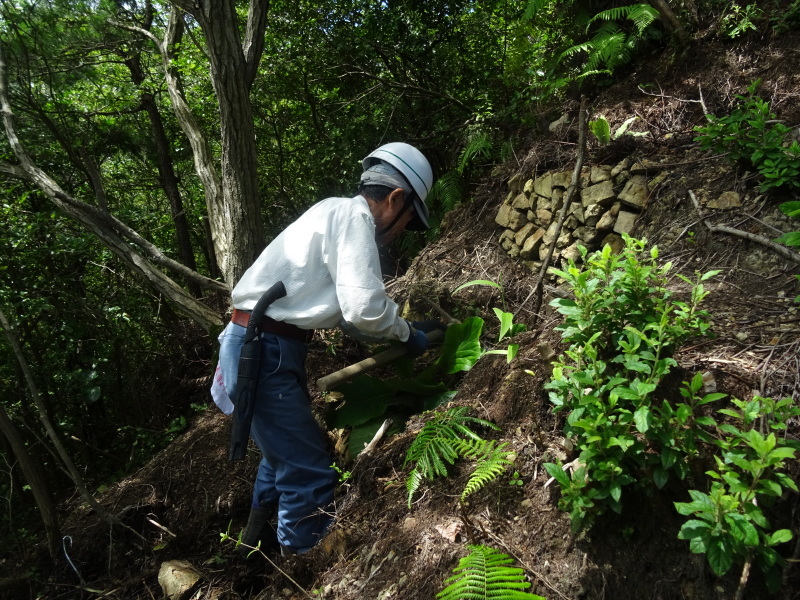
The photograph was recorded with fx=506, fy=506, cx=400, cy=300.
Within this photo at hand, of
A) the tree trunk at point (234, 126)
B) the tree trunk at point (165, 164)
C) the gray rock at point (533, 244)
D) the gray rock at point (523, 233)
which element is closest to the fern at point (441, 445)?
the gray rock at point (533, 244)

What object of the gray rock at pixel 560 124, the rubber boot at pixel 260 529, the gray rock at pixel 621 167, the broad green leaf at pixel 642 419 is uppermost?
the gray rock at pixel 560 124

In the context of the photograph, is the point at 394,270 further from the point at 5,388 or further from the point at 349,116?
the point at 5,388

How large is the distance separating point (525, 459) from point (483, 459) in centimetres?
19

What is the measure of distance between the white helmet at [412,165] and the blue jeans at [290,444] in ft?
3.81

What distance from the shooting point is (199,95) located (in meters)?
5.89

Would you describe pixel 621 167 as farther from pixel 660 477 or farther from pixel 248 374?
pixel 248 374

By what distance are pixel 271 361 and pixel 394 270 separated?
2.63 m

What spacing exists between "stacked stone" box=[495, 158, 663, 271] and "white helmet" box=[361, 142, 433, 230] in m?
0.97

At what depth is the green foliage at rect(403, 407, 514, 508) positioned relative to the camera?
2178 millimetres

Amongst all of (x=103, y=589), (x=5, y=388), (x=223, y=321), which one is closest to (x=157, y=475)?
(x=103, y=589)

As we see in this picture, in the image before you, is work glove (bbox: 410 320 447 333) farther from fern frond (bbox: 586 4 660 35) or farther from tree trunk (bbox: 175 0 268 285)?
fern frond (bbox: 586 4 660 35)

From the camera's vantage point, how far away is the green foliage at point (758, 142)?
268cm

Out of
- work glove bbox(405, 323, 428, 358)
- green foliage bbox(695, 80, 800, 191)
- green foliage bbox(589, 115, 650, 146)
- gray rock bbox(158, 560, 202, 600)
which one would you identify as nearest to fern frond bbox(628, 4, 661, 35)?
green foliage bbox(589, 115, 650, 146)

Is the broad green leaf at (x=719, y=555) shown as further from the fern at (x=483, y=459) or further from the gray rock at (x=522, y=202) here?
the gray rock at (x=522, y=202)
